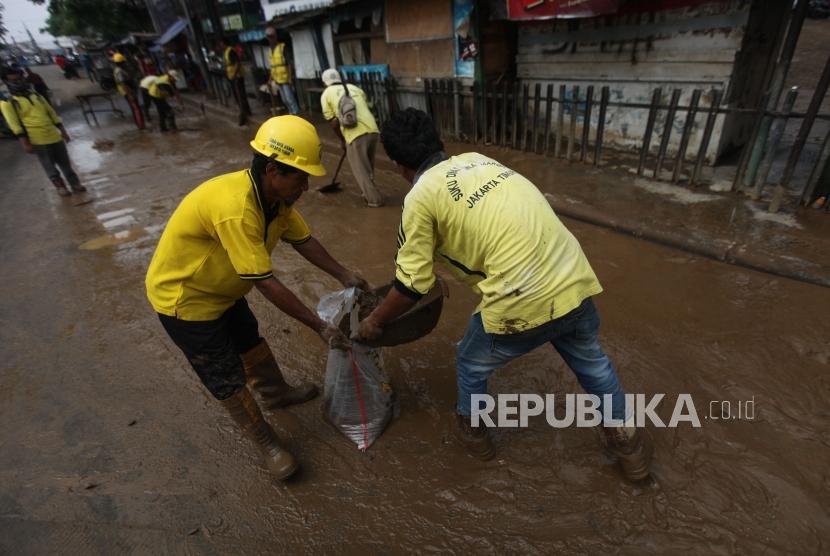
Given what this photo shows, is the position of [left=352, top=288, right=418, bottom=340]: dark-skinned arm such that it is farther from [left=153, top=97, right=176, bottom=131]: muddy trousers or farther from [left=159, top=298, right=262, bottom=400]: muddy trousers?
[left=153, top=97, right=176, bottom=131]: muddy trousers

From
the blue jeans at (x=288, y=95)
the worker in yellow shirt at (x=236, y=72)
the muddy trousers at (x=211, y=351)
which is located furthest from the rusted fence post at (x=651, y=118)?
the worker in yellow shirt at (x=236, y=72)

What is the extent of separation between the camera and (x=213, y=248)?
72.8 inches

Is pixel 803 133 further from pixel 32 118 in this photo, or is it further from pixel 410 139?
pixel 32 118

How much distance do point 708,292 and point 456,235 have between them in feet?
8.75

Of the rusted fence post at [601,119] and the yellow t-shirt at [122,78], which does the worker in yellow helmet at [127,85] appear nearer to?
the yellow t-shirt at [122,78]

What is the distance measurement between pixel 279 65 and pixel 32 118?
5.42m

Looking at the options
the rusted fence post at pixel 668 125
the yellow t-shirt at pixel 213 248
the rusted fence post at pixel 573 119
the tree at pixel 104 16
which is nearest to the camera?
the yellow t-shirt at pixel 213 248

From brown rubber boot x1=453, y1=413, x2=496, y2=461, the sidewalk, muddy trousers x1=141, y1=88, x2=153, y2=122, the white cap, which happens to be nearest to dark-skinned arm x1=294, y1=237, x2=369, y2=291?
brown rubber boot x1=453, y1=413, x2=496, y2=461

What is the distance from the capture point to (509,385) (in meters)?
2.65

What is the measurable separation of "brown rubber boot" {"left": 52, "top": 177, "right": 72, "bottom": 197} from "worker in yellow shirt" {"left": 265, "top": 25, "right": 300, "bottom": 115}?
527 cm

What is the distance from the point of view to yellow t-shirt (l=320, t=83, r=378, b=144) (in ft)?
16.8

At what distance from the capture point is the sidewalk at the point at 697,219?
3.44 metres

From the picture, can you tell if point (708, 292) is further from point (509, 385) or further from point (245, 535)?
point (245, 535)

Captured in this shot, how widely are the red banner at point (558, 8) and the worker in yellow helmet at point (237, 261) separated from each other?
487cm
